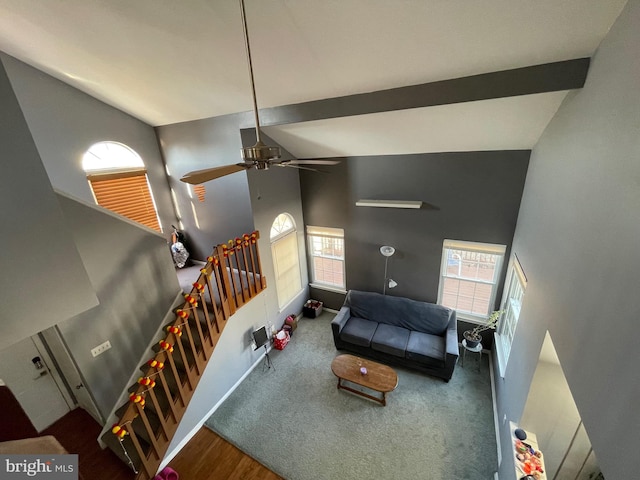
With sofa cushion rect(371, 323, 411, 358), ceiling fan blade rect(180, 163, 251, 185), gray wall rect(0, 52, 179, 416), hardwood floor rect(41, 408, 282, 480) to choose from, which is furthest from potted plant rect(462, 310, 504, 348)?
gray wall rect(0, 52, 179, 416)

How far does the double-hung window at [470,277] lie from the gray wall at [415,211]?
16cm

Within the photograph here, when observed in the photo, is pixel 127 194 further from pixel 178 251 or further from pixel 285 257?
pixel 285 257

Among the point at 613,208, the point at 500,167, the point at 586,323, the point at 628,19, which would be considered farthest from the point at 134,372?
the point at 500,167

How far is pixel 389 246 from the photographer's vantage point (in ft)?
17.0

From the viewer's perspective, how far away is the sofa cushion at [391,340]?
4.55 meters

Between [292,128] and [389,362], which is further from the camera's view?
[389,362]

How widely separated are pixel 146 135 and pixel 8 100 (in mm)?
3284

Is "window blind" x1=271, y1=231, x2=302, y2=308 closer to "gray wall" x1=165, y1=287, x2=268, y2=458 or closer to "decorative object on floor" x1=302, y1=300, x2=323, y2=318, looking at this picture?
"decorative object on floor" x1=302, y1=300, x2=323, y2=318

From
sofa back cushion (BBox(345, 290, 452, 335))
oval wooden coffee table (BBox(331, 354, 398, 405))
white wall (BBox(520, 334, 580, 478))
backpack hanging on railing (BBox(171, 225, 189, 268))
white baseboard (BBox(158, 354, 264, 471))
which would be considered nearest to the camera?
white wall (BBox(520, 334, 580, 478))

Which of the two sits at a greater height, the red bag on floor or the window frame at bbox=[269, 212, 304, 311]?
the window frame at bbox=[269, 212, 304, 311]

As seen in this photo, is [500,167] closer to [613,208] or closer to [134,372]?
[613,208]

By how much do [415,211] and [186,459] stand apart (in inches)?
200

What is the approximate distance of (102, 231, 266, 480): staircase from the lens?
2.83m

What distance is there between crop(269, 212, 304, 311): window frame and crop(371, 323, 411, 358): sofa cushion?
1.99 m
